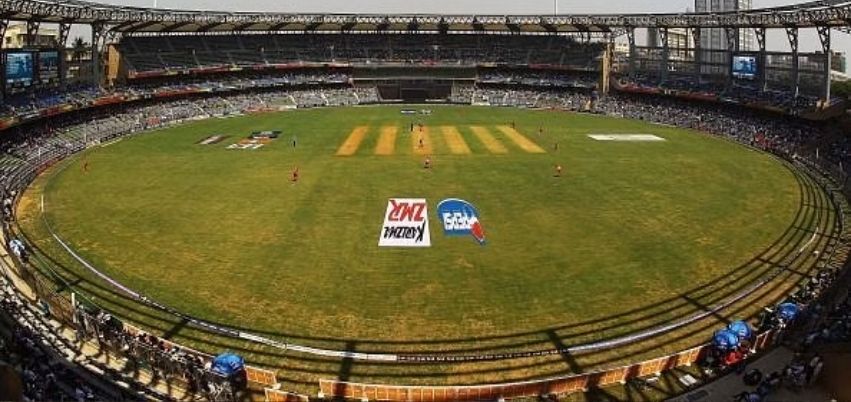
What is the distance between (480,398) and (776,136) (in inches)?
2396

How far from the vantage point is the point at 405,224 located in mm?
40062

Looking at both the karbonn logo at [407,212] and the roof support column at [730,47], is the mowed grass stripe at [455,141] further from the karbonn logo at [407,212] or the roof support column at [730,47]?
the roof support column at [730,47]

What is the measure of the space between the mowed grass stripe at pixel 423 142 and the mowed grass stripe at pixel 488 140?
17.8ft

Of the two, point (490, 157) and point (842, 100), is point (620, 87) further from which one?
point (490, 157)

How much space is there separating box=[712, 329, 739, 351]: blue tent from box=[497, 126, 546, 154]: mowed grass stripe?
42.2m

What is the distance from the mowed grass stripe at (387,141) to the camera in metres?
65.1

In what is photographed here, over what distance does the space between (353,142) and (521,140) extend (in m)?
17.2

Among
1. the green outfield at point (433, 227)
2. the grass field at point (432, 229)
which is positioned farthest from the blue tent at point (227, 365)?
the green outfield at point (433, 227)

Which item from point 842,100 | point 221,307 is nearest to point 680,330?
point 221,307

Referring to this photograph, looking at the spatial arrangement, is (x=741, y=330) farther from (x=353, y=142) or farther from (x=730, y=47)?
(x=730, y=47)

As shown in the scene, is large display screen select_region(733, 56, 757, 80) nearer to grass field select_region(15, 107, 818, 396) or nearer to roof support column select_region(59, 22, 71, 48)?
grass field select_region(15, 107, 818, 396)

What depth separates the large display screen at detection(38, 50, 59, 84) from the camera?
72.3m

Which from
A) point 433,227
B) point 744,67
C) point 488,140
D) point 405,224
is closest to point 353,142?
point 488,140

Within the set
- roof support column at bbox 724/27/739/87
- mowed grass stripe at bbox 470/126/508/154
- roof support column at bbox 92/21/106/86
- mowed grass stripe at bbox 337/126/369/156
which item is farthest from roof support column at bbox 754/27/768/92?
roof support column at bbox 92/21/106/86
